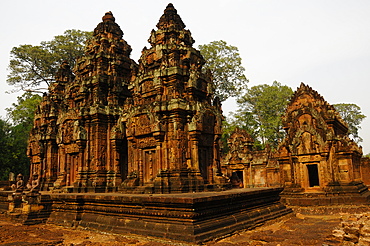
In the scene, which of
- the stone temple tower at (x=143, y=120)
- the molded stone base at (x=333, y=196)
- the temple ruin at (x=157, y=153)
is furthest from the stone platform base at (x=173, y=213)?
the molded stone base at (x=333, y=196)

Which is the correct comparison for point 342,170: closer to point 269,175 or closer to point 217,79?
point 269,175

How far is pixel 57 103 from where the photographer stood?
18.8 m

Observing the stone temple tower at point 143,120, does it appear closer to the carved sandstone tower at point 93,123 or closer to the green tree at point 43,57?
the carved sandstone tower at point 93,123

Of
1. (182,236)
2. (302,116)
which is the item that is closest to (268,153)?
(302,116)

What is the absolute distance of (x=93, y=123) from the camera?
1384 centimetres

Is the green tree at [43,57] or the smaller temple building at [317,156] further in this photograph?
the green tree at [43,57]

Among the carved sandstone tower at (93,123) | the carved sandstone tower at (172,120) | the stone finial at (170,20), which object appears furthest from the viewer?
the carved sandstone tower at (93,123)

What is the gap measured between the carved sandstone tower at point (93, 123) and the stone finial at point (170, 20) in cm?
365

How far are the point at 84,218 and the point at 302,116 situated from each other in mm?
13107

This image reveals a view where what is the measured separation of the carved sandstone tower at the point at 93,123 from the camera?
43.9ft

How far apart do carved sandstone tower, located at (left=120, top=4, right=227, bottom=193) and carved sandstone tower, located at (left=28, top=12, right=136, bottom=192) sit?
1.74 metres

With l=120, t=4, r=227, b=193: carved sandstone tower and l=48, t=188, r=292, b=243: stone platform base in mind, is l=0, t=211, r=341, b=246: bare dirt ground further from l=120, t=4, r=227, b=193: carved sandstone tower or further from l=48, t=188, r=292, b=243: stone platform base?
l=120, t=4, r=227, b=193: carved sandstone tower

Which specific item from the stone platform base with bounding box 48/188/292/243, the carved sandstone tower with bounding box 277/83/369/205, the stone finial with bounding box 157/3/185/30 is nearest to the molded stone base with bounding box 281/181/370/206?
the carved sandstone tower with bounding box 277/83/369/205

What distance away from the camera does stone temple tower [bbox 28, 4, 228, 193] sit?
10562mm
